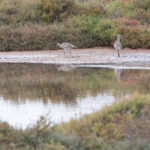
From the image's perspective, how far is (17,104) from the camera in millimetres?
13266

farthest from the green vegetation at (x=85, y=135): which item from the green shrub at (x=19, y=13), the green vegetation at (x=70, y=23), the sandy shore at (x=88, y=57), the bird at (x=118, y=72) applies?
the green shrub at (x=19, y=13)

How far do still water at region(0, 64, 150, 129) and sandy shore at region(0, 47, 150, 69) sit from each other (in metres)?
2.03

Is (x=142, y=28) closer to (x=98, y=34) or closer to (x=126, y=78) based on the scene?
(x=98, y=34)

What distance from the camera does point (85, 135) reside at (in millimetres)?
8148

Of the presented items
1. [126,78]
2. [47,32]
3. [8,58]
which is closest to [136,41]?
[47,32]

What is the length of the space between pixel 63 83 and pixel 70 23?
43.0 ft

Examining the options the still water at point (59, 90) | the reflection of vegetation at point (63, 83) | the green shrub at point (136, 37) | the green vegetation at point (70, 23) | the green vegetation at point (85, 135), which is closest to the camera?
the green vegetation at point (85, 135)

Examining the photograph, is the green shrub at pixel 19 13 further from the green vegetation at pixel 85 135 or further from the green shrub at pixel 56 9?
the green vegetation at pixel 85 135

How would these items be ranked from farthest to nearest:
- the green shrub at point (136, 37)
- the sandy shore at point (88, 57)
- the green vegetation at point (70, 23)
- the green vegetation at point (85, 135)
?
the green vegetation at point (70, 23), the green shrub at point (136, 37), the sandy shore at point (88, 57), the green vegetation at point (85, 135)

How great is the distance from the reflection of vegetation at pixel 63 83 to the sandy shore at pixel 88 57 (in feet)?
8.01

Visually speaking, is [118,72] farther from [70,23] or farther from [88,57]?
[70,23]

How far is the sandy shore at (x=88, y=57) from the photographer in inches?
900

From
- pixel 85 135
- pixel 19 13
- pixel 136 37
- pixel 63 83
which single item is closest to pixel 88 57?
pixel 136 37

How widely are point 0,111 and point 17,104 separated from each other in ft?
3.27
